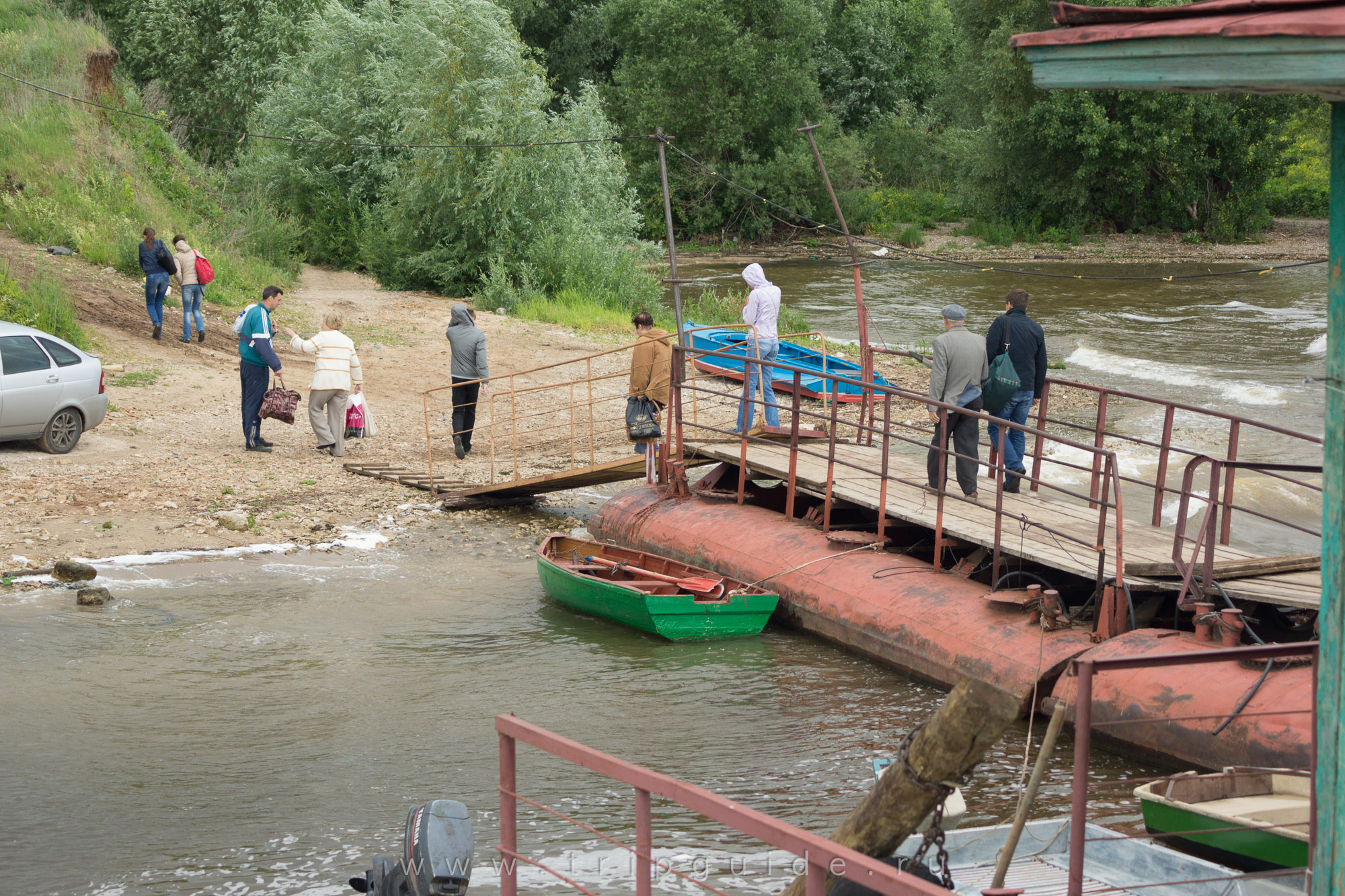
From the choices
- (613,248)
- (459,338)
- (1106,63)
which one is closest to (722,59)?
(613,248)

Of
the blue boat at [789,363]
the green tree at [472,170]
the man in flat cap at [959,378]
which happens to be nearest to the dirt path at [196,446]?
the blue boat at [789,363]

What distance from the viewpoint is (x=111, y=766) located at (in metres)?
7.63

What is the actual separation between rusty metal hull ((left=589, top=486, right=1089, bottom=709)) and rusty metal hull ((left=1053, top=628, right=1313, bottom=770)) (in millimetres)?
461

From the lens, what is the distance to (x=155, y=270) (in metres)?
20.4

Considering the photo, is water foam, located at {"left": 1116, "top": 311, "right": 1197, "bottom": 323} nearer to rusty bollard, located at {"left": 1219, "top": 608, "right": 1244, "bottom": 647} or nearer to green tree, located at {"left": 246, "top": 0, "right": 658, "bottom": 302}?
green tree, located at {"left": 246, "top": 0, "right": 658, "bottom": 302}

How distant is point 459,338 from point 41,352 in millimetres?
4835

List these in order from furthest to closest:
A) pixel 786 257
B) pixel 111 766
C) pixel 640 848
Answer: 1. pixel 786 257
2. pixel 111 766
3. pixel 640 848

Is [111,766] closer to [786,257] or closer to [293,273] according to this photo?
[293,273]

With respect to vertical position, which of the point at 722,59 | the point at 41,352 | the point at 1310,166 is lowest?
the point at 41,352

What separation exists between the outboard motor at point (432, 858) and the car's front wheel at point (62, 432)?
433 inches

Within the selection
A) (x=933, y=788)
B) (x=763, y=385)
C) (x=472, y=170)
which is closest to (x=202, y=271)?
(x=472, y=170)

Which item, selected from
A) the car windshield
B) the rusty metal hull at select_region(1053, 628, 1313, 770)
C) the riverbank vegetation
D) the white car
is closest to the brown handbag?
the white car

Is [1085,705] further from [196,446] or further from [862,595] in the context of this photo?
[196,446]

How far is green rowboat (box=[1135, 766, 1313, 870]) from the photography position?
588 centimetres
